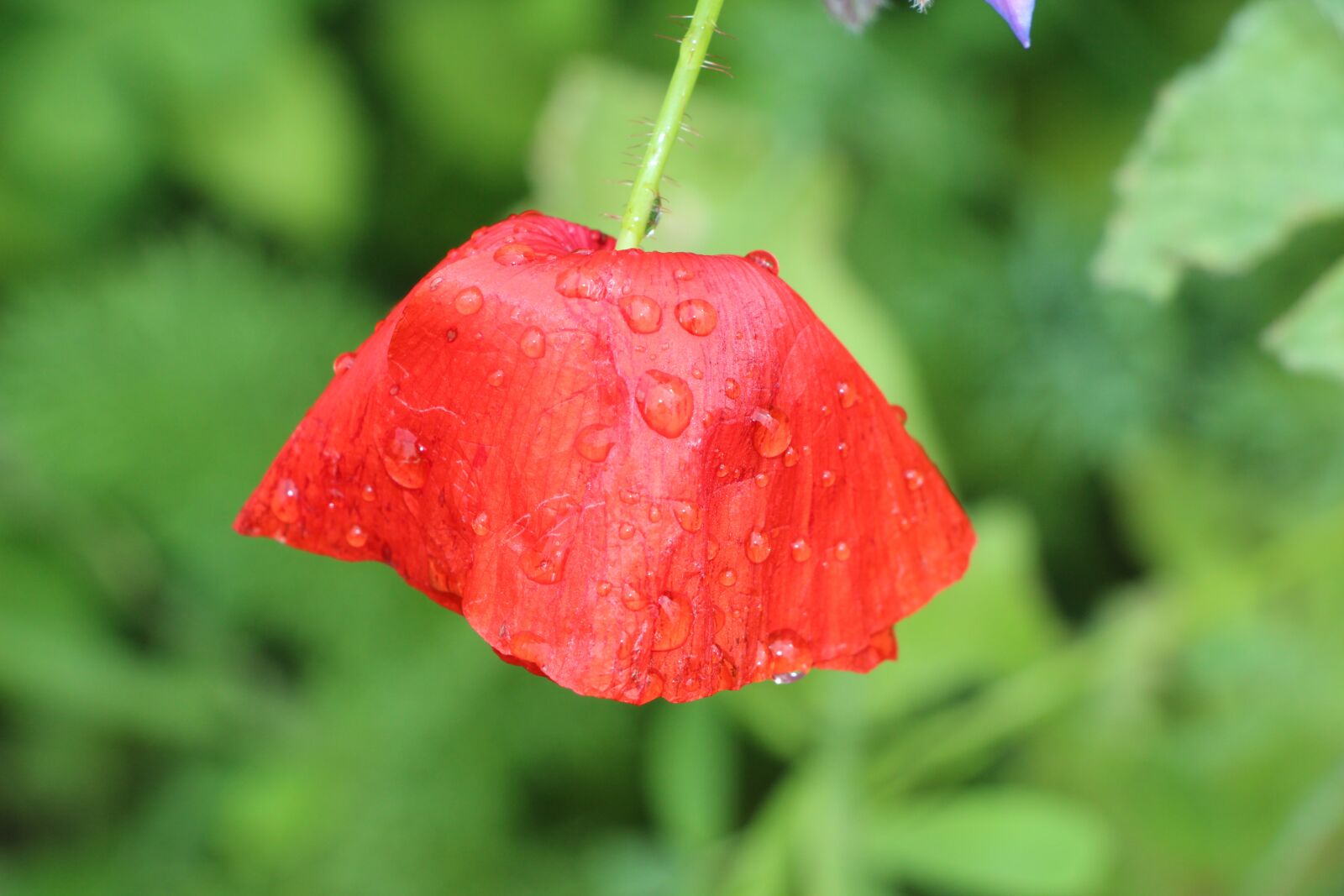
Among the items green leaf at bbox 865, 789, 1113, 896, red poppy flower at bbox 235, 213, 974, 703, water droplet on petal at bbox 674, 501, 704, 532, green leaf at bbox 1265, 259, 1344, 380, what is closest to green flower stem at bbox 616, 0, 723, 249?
red poppy flower at bbox 235, 213, 974, 703

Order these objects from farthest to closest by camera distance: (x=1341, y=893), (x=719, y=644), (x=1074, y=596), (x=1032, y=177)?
(x=1074, y=596) → (x=1032, y=177) → (x=1341, y=893) → (x=719, y=644)

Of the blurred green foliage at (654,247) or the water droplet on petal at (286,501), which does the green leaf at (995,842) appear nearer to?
the blurred green foliage at (654,247)

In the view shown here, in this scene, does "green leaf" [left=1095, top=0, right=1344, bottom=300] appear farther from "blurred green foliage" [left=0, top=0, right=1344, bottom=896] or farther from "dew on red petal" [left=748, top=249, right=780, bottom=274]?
"blurred green foliage" [left=0, top=0, right=1344, bottom=896]

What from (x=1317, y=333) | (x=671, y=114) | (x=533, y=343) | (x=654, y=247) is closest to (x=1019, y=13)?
(x=671, y=114)

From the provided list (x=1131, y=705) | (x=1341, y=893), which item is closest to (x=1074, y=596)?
(x=1131, y=705)

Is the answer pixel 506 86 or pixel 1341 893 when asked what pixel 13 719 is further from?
pixel 1341 893

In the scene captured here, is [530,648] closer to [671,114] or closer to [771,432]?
[771,432]
